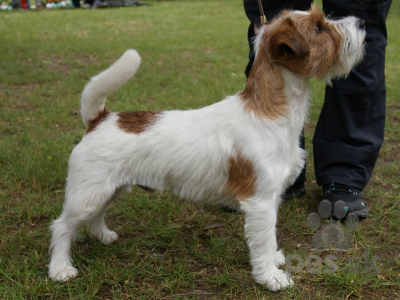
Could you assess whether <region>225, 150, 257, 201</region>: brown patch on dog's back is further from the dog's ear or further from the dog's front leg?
the dog's ear

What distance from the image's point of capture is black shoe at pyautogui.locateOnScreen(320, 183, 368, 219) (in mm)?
3455

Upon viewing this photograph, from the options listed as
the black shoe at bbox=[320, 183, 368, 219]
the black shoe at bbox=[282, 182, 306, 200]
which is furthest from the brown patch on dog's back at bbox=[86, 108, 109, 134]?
the black shoe at bbox=[320, 183, 368, 219]

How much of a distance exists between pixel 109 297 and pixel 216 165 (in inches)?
40.5

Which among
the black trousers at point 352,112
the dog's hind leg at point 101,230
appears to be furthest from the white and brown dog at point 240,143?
the black trousers at point 352,112

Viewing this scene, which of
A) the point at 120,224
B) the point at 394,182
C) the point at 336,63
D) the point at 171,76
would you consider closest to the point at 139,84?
the point at 171,76

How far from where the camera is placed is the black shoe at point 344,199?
3455 millimetres

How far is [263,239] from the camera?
8.59 feet

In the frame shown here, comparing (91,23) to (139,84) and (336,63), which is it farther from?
(336,63)

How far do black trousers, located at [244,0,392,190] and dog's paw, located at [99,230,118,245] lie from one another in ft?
5.40

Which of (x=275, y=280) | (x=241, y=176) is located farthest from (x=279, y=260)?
(x=241, y=176)

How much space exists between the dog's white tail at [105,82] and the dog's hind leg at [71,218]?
1.59ft

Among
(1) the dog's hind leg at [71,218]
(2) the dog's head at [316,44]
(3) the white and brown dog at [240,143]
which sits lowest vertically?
(1) the dog's hind leg at [71,218]

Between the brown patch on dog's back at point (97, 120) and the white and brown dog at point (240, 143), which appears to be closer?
the white and brown dog at point (240, 143)

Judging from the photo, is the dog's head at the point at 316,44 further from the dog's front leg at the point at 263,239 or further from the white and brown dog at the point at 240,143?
the dog's front leg at the point at 263,239
